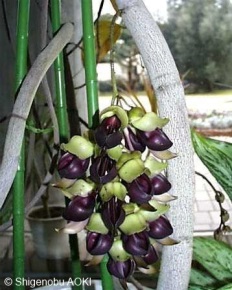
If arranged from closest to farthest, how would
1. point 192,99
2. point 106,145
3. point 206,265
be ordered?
point 106,145 → point 206,265 → point 192,99

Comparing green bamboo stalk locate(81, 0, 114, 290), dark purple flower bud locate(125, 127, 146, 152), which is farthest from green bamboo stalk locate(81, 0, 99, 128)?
dark purple flower bud locate(125, 127, 146, 152)

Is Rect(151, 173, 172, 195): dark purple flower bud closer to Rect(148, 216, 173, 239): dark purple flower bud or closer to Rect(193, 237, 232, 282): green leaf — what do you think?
Rect(148, 216, 173, 239): dark purple flower bud

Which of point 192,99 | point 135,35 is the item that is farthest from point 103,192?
point 192,99

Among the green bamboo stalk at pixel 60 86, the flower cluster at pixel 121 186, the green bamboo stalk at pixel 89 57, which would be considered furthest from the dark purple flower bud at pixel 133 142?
the green bamboo stalk at pixel 60 86

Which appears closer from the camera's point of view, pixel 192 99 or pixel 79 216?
pixel 79 216

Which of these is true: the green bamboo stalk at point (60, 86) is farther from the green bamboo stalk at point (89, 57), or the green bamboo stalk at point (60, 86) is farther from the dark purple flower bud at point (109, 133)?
the dark purple flower bud at point (109, 133)

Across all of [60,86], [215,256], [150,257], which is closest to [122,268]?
[150,257]

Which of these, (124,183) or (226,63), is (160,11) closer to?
(226,63)
